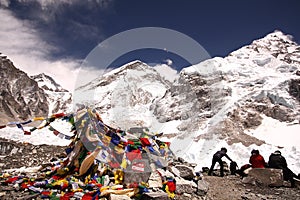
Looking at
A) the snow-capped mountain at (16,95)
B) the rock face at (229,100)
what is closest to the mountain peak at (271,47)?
the rock face at (229,100)

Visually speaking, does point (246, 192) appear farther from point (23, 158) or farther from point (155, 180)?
point (23, 158)

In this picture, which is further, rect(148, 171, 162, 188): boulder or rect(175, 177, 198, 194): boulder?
rect(175, 177, 198, 194): boulder

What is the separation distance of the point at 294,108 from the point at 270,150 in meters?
41.2

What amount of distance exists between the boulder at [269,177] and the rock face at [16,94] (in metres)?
91.1

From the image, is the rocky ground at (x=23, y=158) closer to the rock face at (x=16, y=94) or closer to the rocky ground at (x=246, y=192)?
the rocky ground at (x=246, y=192)

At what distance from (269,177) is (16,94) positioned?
126 metres

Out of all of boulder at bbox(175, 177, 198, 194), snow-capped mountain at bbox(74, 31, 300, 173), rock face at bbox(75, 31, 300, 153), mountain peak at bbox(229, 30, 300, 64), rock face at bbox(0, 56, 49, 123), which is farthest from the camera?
mountain peak at bbox(229, 30, 300, 64)

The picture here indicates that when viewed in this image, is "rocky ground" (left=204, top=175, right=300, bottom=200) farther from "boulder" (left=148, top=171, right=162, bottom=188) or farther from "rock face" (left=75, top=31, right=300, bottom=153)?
"rock face" (left=75, top=31, right=300, bottom=153)

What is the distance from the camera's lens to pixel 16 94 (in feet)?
380

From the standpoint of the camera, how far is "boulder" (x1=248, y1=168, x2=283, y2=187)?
8.30m

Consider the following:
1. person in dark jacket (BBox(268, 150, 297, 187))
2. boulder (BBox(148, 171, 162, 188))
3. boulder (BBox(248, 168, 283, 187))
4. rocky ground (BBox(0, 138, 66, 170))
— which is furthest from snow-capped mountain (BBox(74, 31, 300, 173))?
boulder (BBox(148, 171, 162, 188))

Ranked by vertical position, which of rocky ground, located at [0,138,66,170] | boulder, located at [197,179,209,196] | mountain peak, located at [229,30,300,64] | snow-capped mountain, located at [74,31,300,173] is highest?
mountain peak, located at [229,30,300,64]

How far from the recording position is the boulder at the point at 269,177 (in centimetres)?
830

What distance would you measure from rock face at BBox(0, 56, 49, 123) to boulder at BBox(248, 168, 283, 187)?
91.1m
